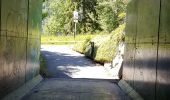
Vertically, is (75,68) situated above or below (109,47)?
below

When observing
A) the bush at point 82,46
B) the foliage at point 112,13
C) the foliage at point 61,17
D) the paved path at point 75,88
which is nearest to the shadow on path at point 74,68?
the paved path at point 75,88

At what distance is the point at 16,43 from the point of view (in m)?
9.14

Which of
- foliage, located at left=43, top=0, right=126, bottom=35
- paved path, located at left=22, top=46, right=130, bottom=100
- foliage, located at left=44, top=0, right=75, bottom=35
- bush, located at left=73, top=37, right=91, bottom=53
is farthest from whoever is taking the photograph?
foliage, located at left=44, top=0, right=75, bottom=35

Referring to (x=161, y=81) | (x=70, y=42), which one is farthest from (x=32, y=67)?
(x=70, y=42)

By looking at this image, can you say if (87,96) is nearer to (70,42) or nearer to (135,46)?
(135,46)

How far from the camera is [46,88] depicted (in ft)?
39.5

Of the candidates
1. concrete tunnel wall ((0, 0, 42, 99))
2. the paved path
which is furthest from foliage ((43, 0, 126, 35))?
concrete tunnel wall ((0, 0, 42, 99))

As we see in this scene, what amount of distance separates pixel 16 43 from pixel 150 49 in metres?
3.02

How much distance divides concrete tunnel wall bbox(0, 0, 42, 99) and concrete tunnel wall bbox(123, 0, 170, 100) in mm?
2930

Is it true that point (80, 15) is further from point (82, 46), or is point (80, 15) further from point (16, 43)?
point (16, 43)

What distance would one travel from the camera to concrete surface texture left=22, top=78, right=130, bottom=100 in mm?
10328

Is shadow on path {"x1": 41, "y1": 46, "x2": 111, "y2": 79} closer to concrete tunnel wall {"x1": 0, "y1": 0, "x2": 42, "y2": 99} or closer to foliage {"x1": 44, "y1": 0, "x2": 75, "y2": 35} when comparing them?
concrete tunnel wall {"x1": 0, "y1": 0, "x2": 42, "y2": 99}

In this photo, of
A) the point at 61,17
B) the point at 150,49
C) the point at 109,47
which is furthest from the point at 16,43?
the point at 61,17

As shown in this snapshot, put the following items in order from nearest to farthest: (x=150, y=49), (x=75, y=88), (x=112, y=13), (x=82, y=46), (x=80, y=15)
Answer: (x=150, y=49)
(x=75, y=88)
(x=82, y=46)
(x=112, y=13)
(x=80, y=15)
